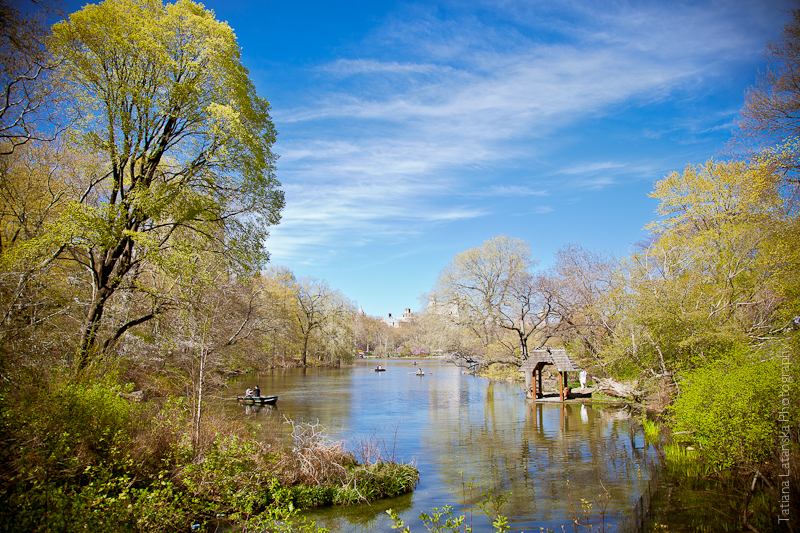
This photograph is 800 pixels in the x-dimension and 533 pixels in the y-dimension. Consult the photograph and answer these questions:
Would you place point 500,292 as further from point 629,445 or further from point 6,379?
point 6,379

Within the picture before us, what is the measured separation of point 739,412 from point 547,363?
1772cm

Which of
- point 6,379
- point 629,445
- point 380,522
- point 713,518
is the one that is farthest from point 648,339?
point 6,379

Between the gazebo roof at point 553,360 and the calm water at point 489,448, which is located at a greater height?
the gazebo roof at point 553,360

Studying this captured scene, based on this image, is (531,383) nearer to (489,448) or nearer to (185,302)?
(489,448)

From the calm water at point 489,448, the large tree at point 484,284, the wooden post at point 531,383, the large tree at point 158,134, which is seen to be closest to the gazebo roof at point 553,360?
the wooden post at point 531,383

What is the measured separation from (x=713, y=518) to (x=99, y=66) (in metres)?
19.4

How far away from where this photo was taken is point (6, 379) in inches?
286

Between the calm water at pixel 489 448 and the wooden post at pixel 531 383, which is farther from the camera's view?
the wooden post at pixel 531 383

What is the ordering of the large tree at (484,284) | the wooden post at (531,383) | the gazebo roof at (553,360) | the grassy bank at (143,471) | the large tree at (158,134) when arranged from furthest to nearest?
the large tree at (484,284) < the wooden post at (531,383) < the gazebo roof at (553,360) < the large tree at (158,134) < the grassy bank at (143,471)

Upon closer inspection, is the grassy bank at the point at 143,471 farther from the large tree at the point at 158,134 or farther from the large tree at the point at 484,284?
the large tree at the point at 484,284

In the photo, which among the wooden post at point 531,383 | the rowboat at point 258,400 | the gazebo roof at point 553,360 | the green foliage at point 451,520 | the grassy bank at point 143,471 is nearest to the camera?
the green foliage at point 451,520

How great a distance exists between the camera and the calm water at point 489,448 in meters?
9.80

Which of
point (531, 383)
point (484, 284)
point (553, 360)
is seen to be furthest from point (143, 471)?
point (484, 284)

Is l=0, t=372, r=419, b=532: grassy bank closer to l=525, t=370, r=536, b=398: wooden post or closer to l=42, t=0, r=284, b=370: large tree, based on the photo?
l=42, t=0, r=284, b=370: large tree
